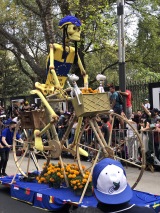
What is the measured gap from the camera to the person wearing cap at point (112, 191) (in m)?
2.25

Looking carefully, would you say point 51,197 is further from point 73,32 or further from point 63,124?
point 63,124

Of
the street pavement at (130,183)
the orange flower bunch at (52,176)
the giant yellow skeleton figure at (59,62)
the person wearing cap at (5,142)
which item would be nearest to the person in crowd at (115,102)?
the street pavement at (130,183)

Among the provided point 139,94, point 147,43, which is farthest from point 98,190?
point 147,43

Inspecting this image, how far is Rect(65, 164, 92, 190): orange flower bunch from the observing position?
609cm

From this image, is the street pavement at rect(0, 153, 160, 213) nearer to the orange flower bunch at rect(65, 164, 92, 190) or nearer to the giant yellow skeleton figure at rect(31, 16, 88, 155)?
the orange flower bunch at rect(65, 164, 92, 190)

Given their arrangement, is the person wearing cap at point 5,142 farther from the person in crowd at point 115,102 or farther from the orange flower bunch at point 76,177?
the person in crowd at point 115,102

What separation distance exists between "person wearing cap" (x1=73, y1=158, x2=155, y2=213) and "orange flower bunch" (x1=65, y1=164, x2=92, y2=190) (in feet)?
12.2

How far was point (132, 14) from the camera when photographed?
21188 mm

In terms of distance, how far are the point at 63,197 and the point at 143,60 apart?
17.0 m

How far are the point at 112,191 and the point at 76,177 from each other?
4.13 m

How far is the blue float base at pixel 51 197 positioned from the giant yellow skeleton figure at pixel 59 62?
32.7 inches

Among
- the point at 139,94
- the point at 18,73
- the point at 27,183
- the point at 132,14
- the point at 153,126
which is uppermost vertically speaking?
the point at 132,14

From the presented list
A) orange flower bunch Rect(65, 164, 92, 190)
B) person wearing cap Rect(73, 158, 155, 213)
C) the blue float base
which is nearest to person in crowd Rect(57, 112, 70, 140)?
the blue float base

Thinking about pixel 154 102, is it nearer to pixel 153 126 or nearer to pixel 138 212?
pixel 153 126
